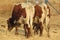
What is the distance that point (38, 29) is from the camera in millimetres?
6055

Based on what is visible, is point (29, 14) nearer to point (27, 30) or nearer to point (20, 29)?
point (27, 30)

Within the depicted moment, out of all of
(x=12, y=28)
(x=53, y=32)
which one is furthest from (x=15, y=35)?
(x=53, y=32)

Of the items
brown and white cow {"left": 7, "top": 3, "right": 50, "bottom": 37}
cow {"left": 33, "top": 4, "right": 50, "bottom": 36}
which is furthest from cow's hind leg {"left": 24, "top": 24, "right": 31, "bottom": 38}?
cow {"left": 33, "top": 4, "right": 50, "bottom": 36}

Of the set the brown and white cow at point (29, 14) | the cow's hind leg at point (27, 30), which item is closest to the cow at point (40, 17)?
the brown and white cow at point (29, 14)

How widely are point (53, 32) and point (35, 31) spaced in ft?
2.30

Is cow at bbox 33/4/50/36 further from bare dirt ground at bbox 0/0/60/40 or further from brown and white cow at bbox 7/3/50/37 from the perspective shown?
bare dirt ground at bbox 0/0/60/40

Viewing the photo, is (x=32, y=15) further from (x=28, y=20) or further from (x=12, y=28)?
(x=12, y=28)

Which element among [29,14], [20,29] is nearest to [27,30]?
[29,14]

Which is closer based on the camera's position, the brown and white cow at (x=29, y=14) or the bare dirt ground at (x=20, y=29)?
the brown and white cow at (x=29, y=14)

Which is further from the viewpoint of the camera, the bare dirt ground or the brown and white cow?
the bare dirt ground

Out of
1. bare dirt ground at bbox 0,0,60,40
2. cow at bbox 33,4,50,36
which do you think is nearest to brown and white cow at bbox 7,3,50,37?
cow at bbox 33,4,50,36

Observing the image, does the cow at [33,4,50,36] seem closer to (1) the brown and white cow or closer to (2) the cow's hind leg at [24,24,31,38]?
(1) the brown and white cow

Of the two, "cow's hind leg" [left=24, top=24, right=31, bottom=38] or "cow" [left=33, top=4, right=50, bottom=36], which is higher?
"cow" [left=33, top=4, right=50, bottom=36]

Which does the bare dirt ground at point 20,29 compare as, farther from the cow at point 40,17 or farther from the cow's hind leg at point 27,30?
the cow at point 40,17
